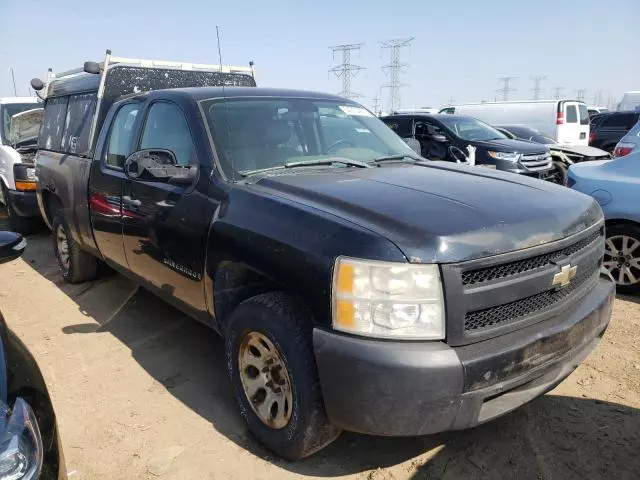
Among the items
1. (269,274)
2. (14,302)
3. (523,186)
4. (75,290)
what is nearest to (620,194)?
(523,186)

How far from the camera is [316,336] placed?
7.08 ft

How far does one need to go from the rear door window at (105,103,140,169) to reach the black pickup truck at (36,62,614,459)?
0.34 meters

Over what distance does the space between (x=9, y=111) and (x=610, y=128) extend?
15.9 metres

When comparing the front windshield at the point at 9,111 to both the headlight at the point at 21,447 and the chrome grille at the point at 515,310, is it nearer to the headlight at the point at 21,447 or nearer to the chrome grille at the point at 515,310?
the headlight at the point at 21,447

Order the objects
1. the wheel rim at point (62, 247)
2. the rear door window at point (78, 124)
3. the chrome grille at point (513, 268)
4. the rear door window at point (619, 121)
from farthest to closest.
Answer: the rear door window at point (619, 121), the wheel rim at point (62, 247), the rear door window at point (78, 124), the chrome grille at point (513, 268)

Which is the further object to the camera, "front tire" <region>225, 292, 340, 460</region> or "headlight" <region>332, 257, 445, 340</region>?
"front tire" <region>225, 292, 340, 460</region>

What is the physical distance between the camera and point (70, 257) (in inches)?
208

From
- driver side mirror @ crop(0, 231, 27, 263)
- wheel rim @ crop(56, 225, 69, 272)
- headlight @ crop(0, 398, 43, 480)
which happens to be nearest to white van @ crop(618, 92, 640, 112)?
wheel rim @ crop(56, 225, 69, 272)

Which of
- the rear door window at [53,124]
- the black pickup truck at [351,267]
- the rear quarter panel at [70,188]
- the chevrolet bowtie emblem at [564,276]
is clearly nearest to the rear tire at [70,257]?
the rear quarter panel at [70,188]

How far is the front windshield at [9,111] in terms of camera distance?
8.16 metres

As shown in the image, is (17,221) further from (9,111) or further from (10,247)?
(10,247)

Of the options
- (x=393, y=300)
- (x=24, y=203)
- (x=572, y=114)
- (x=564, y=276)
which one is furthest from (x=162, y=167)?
(x=572, y=114)

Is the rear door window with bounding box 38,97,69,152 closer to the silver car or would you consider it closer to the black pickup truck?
the black pickup truck

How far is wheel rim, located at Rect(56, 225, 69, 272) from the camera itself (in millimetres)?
5395
